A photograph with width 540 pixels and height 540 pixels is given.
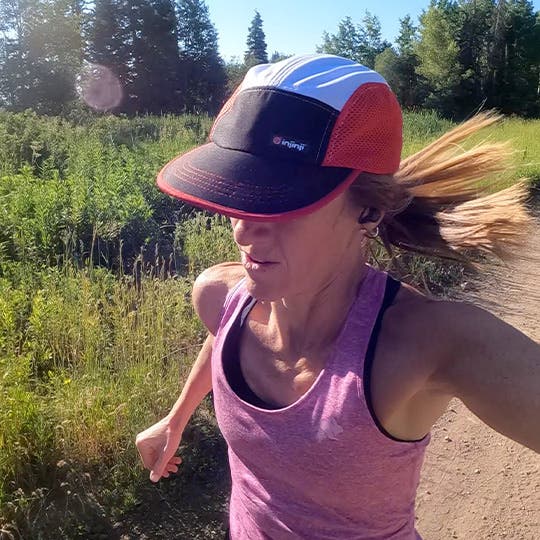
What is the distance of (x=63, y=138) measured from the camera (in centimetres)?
1128

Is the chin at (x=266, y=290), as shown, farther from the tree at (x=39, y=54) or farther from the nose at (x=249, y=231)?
the tree at (x=39, y=54)

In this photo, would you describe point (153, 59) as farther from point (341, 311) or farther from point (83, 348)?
point (341, 311)

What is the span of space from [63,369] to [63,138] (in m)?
8.99

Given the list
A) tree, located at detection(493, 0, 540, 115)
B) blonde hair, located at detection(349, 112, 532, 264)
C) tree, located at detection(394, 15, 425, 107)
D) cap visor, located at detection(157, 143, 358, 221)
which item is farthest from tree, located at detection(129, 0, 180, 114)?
cap visor, located at detection(157, 143, 358, 221)

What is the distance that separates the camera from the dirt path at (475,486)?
2.94 metres

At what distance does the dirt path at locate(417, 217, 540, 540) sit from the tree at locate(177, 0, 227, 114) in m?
44.6

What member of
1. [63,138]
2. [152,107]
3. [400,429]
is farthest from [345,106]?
[152,107]

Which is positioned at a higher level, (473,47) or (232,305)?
(232,305)

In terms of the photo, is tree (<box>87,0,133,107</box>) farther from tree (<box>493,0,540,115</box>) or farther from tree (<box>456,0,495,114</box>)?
tree (<box>493,0,540,115</box>)

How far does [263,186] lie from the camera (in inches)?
44.9

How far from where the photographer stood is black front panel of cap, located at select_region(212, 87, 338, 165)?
44.9 inches

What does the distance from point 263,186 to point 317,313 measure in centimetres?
41

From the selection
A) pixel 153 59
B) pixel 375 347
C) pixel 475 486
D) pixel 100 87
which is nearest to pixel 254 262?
pixel 375 347

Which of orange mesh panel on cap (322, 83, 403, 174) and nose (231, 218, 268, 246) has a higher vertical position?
orange mesh panel on cap (322, 83, 403, 174)
